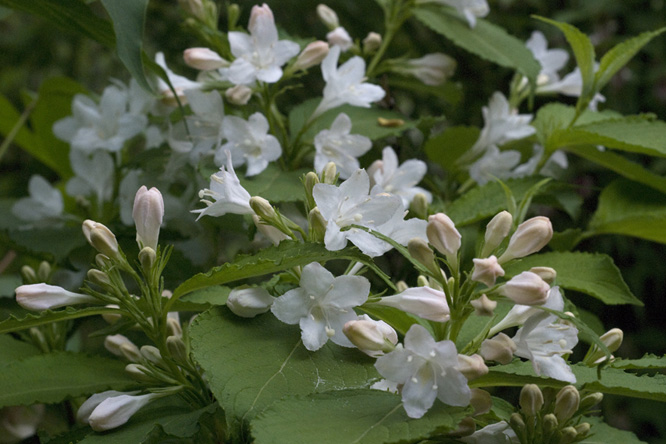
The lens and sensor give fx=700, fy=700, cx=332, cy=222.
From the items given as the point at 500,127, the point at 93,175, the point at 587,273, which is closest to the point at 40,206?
the point at 93,175

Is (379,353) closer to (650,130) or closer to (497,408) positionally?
(497,408)

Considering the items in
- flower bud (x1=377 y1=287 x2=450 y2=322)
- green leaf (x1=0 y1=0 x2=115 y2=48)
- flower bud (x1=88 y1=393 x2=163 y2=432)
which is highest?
green leaf (x1=0 y1=0 x2=115 y2=48)

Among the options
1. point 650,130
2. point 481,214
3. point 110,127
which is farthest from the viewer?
point 110,127

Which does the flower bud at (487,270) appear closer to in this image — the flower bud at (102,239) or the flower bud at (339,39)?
the flower bud at (102,239)

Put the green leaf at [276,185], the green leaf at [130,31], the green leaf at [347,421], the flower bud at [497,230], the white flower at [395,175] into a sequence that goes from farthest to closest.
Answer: the white flower at [395,175] → the green leaf at [276,185] → the green leaf at [130,31] → the flower bud at [497,230] → the green leaf at [347,421]

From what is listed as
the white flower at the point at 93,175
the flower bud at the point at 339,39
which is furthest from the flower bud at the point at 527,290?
the white flower at the point at 93,175

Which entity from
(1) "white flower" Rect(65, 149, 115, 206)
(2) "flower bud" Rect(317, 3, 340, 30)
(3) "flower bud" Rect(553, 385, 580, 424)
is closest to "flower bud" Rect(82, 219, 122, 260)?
(3) "flower bud" Rect(553, 385, 580, 424)

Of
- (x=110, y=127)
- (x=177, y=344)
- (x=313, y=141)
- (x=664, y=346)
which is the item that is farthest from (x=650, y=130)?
(x=664, y=346)

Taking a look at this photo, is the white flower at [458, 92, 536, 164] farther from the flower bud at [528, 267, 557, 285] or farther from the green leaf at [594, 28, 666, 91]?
the flower bud at [528, 267, 557, 285]
